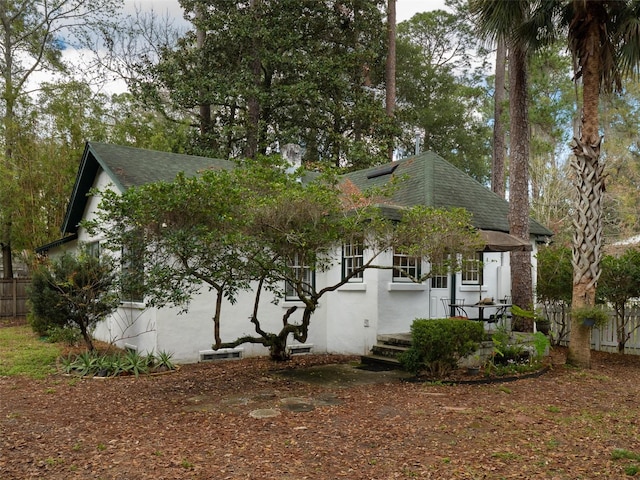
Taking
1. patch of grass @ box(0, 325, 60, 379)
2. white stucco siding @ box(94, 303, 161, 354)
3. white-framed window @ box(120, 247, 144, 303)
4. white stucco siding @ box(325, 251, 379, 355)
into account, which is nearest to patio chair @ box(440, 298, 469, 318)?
white stucco siding @ box(325, 251, 379, 355)

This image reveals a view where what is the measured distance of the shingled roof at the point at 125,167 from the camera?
1185 cm

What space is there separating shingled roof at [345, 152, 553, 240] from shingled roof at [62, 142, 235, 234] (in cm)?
473

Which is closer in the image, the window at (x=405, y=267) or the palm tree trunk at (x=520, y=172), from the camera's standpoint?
the window at (x=405, y=267)

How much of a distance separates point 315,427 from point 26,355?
8.07m

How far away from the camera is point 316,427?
6.24m

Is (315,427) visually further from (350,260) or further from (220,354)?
(350,260)

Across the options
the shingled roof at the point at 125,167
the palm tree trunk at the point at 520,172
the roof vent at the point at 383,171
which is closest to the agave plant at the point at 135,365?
the shingled roof at the point at 125,167

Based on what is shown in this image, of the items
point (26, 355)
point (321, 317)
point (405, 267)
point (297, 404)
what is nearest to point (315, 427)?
point (297, 404)

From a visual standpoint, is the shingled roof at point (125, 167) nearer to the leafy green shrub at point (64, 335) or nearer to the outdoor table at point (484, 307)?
the leafy green shrub at point (64, 335)

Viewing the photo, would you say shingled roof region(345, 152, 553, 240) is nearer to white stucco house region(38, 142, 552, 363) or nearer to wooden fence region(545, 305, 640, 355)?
white stucco house region(38, 142, 552, 363)

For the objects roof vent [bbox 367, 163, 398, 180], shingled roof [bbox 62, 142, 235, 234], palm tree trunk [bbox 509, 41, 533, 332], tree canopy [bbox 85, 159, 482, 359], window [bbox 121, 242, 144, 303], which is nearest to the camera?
tree canopy [bbox 85, 159, 482, 359]

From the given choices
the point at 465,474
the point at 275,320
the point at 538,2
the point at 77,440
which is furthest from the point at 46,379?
the point at 538,2

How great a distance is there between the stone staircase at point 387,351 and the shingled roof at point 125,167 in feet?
18.3

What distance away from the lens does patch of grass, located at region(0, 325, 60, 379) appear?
9750mm
